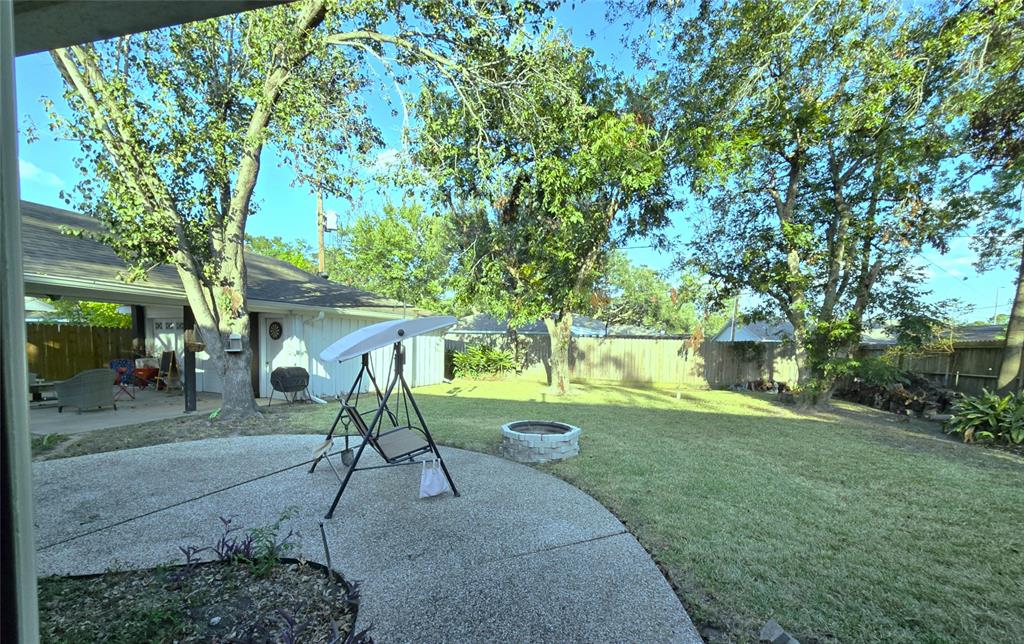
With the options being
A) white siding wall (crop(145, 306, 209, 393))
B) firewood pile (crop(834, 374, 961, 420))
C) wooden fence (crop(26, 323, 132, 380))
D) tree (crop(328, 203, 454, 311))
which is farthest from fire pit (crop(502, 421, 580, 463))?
tree (crop(328, 203, 454, 311))

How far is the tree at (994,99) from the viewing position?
257 inches

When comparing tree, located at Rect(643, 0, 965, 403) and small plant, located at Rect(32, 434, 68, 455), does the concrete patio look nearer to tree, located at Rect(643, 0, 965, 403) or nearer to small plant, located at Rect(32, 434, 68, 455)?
small plant, located at Rect(32, 434, 68, 455)

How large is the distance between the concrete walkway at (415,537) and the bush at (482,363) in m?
9.90

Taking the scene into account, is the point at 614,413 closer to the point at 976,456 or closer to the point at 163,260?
the point at 976,456

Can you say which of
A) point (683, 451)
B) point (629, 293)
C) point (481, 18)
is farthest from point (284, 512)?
point (629, 293)

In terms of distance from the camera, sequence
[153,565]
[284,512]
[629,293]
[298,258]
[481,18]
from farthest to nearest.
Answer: [298,258], [629,293], [481,18], [284,512], [153,565]

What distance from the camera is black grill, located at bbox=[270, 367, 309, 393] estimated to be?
873 cm

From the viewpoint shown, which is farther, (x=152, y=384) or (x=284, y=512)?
(x=152, y=384)

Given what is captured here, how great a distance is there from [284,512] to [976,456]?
8.68 metres

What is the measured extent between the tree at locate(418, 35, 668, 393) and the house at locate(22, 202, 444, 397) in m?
3.34

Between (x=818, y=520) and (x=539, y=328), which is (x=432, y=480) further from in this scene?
(x=539, y=328)

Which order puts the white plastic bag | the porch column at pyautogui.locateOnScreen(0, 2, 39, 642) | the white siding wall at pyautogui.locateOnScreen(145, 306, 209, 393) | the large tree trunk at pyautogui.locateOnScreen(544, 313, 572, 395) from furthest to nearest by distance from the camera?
1. the large tree trunk at pyautogui.locateOnScreen(544, 313, 572, 395)
2. the white siding wall at pyautogui.locateOnScreen(145, 306, 209, 393)
3. the white plastic bag
4. the porch column at pyautogui.locateOnScreen(0, 2, 39, 642)

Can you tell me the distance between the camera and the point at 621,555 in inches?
117

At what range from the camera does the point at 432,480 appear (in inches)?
151
